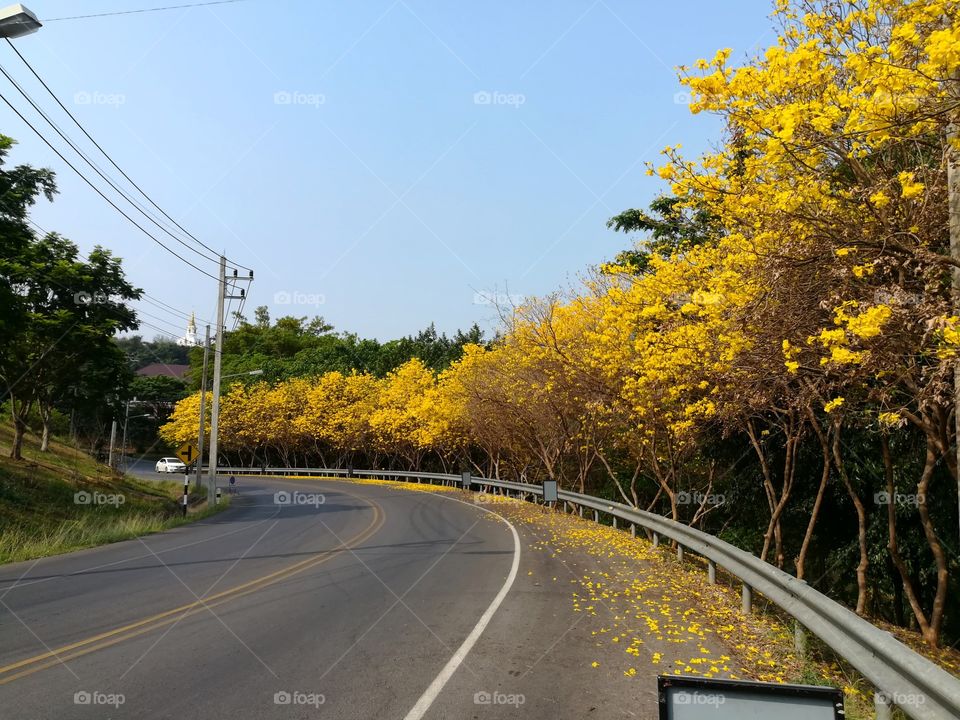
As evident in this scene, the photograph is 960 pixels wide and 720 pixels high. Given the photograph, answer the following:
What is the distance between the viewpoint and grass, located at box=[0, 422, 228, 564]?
1686cm

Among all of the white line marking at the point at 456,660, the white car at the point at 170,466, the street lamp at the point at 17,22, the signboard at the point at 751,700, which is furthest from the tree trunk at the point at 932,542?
the white car at the point at 170,466

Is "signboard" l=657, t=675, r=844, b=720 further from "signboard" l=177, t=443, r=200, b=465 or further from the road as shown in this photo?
"signboard" l=177, t=443, r=200, b=465

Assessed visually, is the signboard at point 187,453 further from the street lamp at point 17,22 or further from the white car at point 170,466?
the white car at point 170,466

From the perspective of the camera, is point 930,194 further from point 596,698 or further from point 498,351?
point 498,351

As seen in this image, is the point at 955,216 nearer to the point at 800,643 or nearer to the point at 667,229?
the point at 800,643

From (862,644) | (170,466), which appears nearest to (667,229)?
Answer: (862,644)

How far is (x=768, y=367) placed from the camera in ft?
31.2

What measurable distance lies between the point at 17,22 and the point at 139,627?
7237 mm

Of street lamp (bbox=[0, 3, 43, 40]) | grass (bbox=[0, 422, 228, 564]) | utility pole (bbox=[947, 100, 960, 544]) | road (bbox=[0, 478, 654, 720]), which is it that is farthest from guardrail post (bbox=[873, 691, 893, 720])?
grass (bbox=[0, 422, 228, 564])

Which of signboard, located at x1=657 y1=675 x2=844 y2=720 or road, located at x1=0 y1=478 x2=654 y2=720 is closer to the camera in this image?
→ signboard, located at x1=657 y1=675 x2=844 y2=720

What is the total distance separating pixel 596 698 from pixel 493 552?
9174 mm

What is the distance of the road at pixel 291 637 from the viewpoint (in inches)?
229

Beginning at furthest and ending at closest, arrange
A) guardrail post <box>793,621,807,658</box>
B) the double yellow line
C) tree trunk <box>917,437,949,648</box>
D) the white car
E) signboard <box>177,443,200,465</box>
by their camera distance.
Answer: the white car
signboard <box>177,443,200,465</box>
tree trunk <box>917,437,949,648</box>
guardrail post <box>793,621,807,658</box>
the double yellow line

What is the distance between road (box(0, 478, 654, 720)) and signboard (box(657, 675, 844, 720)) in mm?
2943
